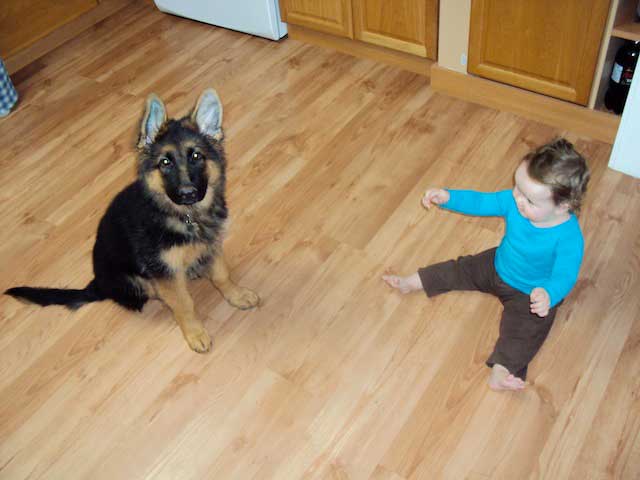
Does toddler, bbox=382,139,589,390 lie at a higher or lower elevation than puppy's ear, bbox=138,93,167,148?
lower

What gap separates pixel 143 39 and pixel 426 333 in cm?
296

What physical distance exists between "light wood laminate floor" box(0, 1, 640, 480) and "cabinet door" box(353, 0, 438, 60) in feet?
0.67

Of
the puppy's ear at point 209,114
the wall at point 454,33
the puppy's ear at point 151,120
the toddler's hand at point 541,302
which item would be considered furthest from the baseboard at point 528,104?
the puppy's ear at point 151,120

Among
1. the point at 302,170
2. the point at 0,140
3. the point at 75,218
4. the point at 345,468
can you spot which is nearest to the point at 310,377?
the point at 345,468

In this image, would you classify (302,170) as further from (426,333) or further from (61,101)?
(61,101)

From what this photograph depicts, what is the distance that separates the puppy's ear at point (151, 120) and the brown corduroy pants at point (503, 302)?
3.65ft

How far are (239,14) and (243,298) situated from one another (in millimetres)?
2205

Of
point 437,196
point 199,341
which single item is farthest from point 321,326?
point 437,196

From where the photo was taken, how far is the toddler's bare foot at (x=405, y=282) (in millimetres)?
2260

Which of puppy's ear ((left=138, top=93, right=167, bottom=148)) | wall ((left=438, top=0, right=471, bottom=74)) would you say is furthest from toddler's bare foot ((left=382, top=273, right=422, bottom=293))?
wall ((left=438, top=0, right=471, bottom=74))

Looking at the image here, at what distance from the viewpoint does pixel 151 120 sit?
179 cm

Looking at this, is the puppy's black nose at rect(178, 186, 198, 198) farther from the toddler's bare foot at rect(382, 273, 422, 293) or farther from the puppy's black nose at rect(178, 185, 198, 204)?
the toddler's bare foot at rect(382, 273, 422, 293)

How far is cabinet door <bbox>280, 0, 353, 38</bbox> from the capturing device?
332cm

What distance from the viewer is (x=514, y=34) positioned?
2707mm
